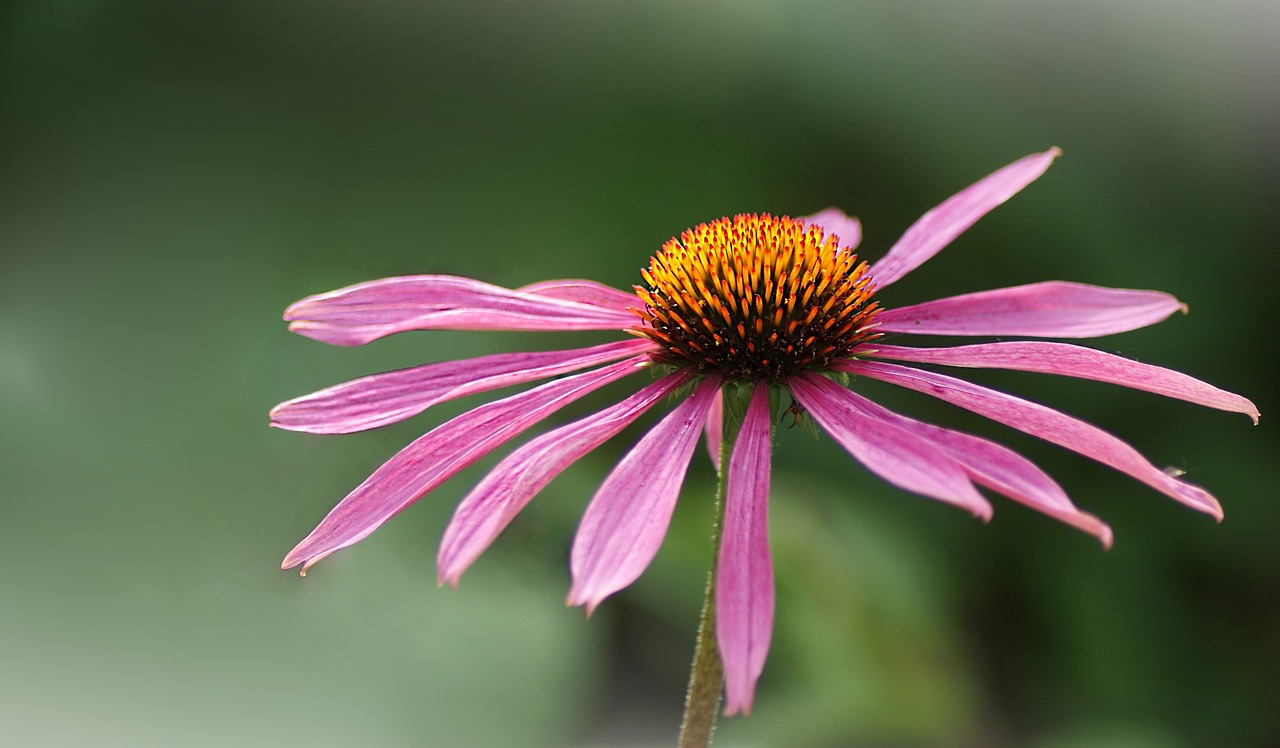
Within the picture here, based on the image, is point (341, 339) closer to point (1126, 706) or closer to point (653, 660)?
point (653, 660)

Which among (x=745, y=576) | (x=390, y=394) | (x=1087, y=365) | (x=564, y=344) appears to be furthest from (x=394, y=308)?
(x=564, y=344)

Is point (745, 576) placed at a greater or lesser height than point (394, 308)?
lesser

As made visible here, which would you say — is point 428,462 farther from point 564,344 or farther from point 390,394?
point 564,344

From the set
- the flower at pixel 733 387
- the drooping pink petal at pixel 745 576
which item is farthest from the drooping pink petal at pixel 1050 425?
the drooping pink petal at pixel 745 576

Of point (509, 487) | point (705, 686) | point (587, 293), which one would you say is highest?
point (587, 293)

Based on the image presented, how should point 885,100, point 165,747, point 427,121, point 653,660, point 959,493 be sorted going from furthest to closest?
point 427,121
point 885,100
point 653,660
point 165,747
point 959,493

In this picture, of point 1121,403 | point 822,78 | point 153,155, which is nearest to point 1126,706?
point 1121,403

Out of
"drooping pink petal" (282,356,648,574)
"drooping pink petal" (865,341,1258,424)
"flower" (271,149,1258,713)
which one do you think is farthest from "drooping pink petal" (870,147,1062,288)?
"drooping pink petal" (282,356,648,574)
